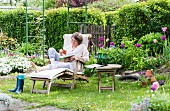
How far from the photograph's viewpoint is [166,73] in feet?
27.5

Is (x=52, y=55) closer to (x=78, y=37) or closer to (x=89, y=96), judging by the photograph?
(x=78, y=37)

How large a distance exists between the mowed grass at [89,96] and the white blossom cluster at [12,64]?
128cm

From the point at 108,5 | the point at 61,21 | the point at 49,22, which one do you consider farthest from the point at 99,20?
the point at 108,5

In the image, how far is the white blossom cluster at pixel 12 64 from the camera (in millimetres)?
9723

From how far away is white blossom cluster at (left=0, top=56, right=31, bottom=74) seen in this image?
31.9ft

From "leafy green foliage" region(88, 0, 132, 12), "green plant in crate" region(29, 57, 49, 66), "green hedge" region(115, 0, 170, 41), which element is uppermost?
"leafy green foliage" region(88, 0, 132, 12)

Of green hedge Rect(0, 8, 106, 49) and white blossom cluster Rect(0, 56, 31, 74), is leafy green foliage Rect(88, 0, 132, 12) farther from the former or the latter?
white blossom cluster Rect(0, 56, 31, 74)

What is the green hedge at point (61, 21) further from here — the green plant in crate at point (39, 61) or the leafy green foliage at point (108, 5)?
the leafy green foliage at point (108, 5)

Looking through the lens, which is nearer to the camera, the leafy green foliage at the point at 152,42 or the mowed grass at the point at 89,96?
the mowed grass at the point at 89,96

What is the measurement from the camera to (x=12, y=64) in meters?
9.98

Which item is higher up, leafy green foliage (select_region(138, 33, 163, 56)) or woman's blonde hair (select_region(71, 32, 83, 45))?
woman's blonde hair (select_region(71, 32, 83, 45))

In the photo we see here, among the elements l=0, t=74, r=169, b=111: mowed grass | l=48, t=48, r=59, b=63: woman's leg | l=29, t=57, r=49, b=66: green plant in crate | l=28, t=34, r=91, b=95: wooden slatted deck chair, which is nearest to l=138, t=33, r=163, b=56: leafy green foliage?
l=0, t=74, r=169, b=111: mowed grass

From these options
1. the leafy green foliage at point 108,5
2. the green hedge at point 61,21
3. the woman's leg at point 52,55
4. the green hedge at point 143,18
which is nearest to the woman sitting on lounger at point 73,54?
the woman's leg at point 52,55

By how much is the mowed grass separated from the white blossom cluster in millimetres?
1275
